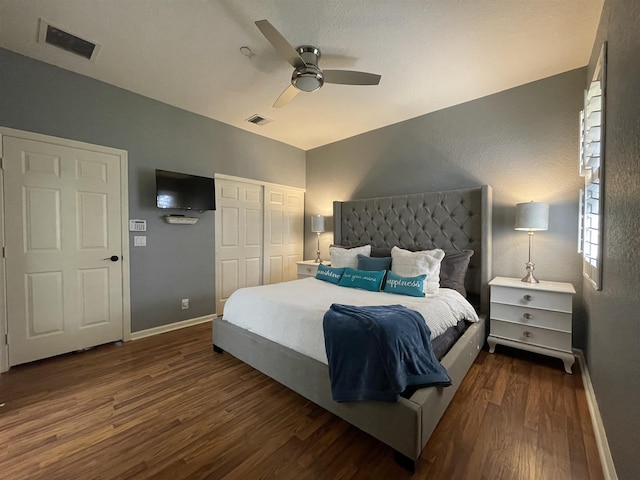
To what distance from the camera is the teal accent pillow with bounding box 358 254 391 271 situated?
9.58 feet

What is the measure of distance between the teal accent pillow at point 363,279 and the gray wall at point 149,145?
6.49ft

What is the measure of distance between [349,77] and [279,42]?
25.6 inches

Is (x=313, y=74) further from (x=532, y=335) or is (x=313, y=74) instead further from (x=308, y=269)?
(x=532, y=335)

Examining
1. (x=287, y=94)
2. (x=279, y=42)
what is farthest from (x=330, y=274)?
(x=279, y=42)

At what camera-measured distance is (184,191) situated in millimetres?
3203

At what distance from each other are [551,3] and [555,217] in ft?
5.84

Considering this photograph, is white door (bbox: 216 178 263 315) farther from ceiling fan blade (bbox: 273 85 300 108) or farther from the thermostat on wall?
ceiling fan blade (bbox: 273 85 300 108)

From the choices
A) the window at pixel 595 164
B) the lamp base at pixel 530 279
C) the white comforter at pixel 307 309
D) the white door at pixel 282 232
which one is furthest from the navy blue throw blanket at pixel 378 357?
the white door at pixel 282 232

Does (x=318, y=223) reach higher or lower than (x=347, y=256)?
higher

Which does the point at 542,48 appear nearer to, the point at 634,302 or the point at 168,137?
the point at 634,302

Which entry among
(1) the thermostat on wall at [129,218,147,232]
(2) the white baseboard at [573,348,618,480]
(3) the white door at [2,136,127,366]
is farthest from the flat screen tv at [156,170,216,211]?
(2) the white baseboard at [573,348,618,480]

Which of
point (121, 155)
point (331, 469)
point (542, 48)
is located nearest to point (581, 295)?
point (542, 48)

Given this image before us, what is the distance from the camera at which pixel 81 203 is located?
2.63 meters

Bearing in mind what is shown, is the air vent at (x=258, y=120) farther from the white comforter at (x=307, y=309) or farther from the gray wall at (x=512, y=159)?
the white comforter at (x=307, y=309)
